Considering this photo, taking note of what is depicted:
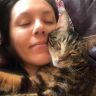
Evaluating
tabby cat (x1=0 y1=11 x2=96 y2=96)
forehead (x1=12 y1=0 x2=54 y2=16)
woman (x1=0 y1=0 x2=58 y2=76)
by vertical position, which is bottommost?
tabby cat (x1=0 y1=11 x2=96 y2=96)

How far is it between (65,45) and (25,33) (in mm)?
160

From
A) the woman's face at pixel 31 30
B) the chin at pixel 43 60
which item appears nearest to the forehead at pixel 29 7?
the woman's face at pixel 31 30

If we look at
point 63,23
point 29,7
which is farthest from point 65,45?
point 29,7

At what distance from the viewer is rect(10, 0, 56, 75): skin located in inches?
36.8

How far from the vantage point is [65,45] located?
3.23ft

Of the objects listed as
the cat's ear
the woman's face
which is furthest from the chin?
the cat's ear

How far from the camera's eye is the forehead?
3.11 feet

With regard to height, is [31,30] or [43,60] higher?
[31,30]

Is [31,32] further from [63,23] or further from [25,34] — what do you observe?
[63,23]

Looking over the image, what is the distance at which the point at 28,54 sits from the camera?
943mm

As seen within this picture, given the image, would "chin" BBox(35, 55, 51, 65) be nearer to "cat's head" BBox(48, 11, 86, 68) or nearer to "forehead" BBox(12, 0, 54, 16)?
"cat's head" BBox(48, 11, 86, 68)

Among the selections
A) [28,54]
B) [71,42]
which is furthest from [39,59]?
[71,42]

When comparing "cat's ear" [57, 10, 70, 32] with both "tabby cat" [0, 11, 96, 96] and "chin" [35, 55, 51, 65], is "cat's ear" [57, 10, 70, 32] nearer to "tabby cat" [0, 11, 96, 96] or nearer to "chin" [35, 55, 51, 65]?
"tabby cat" [0, 11, 96, 96]

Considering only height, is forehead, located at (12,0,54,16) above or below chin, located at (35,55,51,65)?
above
